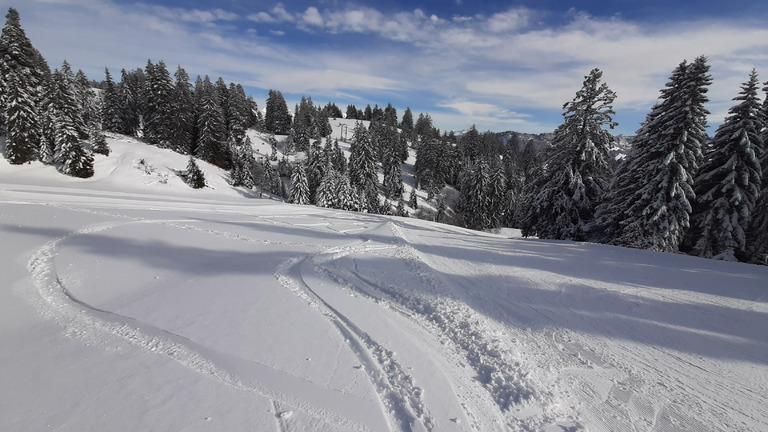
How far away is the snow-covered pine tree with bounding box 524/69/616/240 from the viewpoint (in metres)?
17.9

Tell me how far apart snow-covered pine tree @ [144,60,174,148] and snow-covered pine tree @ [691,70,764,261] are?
53.6 metres

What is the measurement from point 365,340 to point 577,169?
63.3 ft

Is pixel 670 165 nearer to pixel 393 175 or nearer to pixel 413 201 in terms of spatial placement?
pixel 413 201

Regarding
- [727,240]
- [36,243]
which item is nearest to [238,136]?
[36,243]

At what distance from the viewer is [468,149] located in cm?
6931

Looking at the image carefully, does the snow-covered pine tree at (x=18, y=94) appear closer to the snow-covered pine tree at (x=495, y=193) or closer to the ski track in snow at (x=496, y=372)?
the ski track in snow at (x=496, y=372)

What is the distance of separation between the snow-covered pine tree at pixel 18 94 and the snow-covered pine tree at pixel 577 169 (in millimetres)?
44180

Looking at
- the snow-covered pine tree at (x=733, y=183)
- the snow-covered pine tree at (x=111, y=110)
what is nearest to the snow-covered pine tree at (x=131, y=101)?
the snow-covered pine tree at (x=111, y=110)

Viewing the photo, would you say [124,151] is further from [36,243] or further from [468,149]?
[468,149]

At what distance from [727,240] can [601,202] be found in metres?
5.95

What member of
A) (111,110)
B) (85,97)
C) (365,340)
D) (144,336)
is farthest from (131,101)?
(365,340)

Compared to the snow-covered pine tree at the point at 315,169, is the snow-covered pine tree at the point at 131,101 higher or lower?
higher

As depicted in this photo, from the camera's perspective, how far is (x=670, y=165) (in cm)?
1541

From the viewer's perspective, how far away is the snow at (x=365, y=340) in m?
3.60
